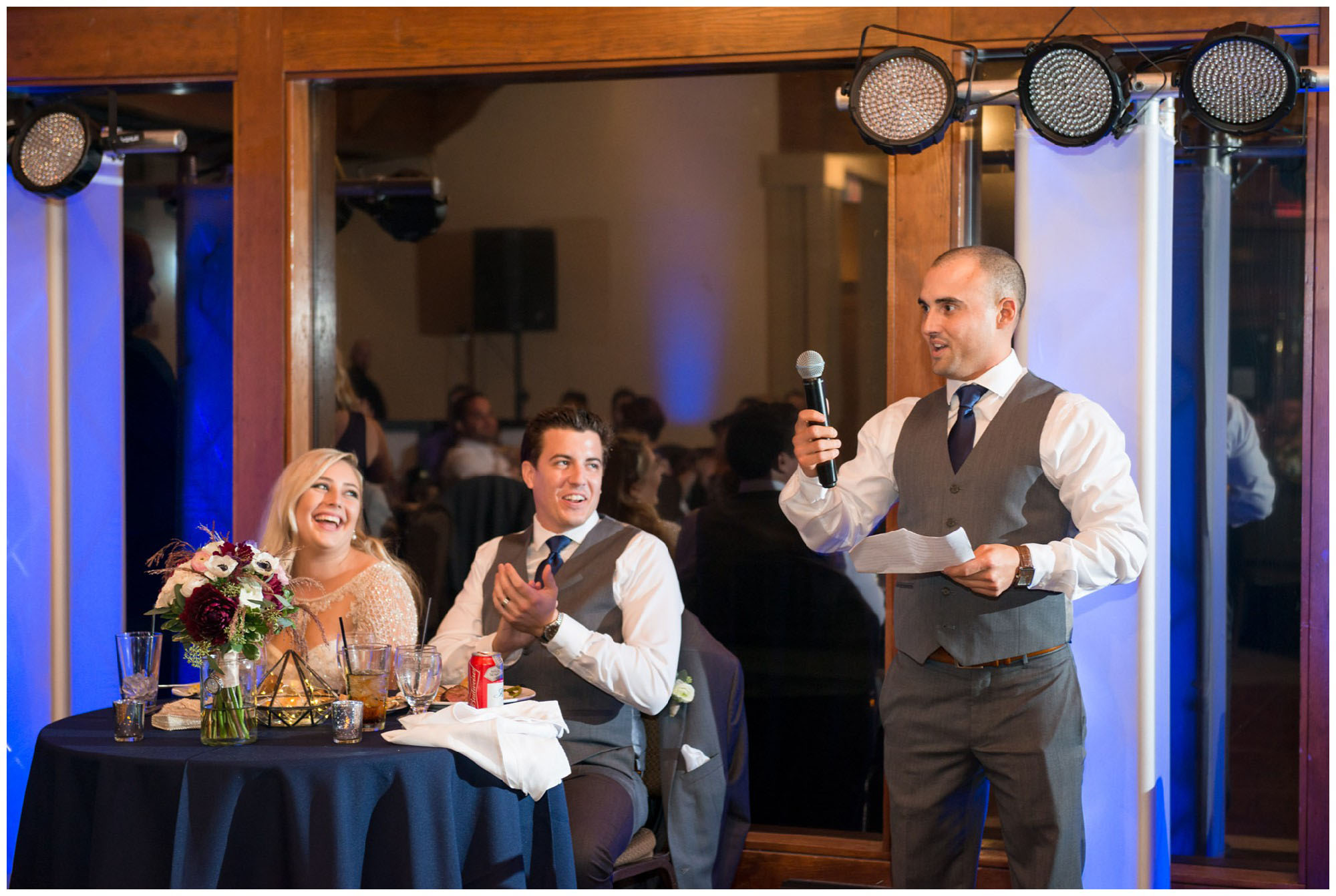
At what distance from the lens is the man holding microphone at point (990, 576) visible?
260cm

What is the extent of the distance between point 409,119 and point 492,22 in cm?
45

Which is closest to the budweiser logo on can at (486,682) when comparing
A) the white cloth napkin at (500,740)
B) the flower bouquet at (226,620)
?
the white cloth napkin at (500,740)

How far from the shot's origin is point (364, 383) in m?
3.86

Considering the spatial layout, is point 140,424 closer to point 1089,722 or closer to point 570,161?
point 570,161

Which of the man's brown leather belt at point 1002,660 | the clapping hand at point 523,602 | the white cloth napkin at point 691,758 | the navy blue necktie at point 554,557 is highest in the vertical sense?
the navy blue necktie at point 554,557

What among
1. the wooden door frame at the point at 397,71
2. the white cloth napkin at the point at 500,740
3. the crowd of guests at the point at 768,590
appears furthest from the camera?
the crowd of guests at the point at 768,590

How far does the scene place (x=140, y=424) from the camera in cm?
396

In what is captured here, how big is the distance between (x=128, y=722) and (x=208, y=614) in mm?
255

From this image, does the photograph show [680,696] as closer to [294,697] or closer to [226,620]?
[294,697]

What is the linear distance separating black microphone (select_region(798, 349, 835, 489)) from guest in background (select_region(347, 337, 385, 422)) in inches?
67.1

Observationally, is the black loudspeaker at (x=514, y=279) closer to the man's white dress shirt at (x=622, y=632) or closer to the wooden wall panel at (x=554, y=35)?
the wooden wall panel at (x=554, y=35)

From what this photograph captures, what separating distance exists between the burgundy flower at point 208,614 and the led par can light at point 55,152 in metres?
1.91

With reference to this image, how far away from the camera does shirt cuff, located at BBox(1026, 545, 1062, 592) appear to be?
2492mm

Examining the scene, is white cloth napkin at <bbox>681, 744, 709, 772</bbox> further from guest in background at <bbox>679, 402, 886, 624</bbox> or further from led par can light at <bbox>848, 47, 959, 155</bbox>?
led par can light at <bbox>848, 47, 959, 155</bbox>
